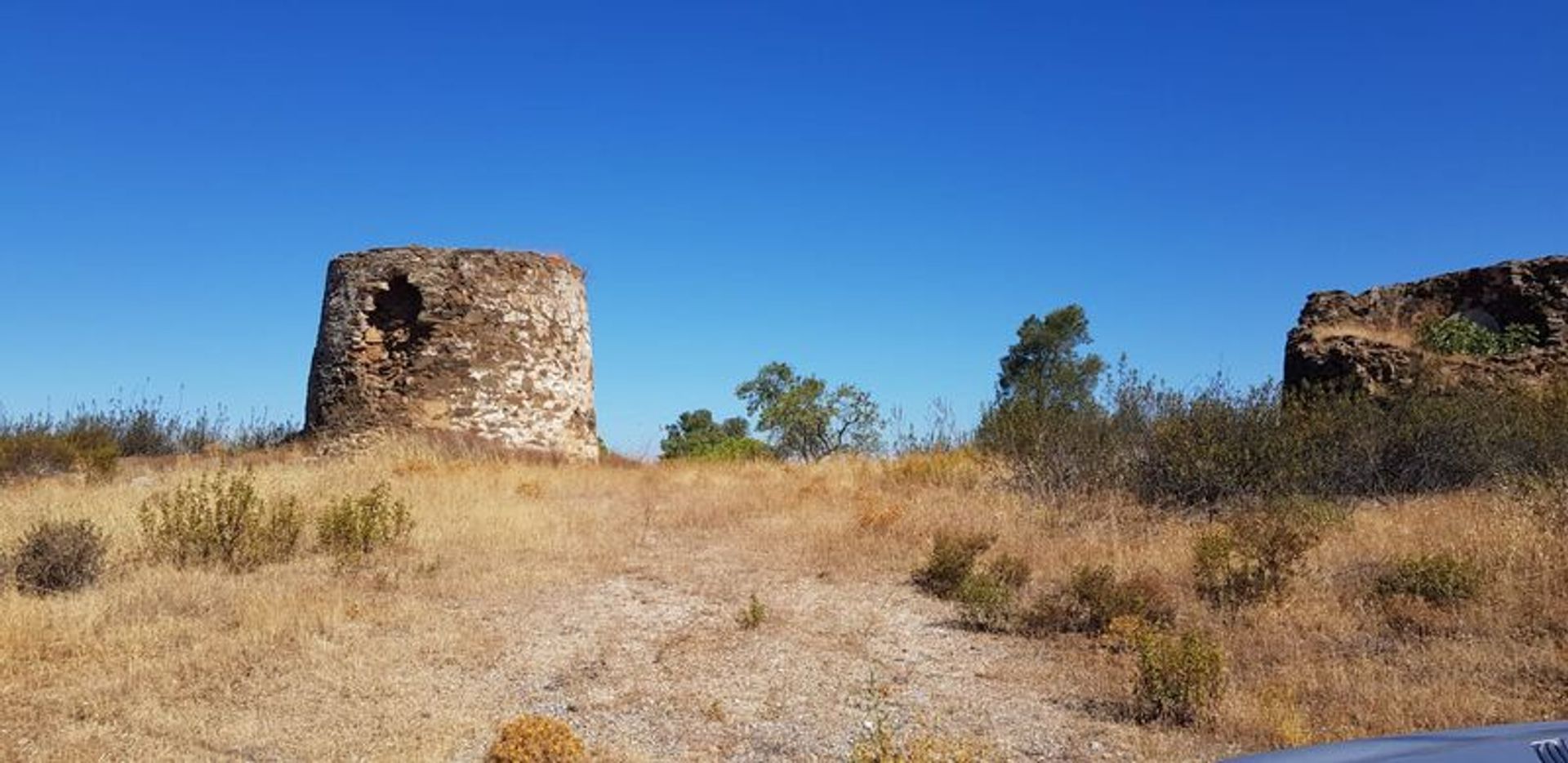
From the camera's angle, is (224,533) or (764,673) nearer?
(764,673)

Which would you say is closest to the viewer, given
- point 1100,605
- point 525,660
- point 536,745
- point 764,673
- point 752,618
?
point 536,745

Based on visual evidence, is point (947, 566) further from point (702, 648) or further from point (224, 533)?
point (224, 533)

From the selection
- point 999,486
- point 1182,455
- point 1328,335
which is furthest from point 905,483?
point 1328,335

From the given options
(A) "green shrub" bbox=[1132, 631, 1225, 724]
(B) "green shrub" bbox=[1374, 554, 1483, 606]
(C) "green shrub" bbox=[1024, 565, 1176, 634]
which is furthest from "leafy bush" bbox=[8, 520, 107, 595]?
(B) "green shrub" bbox=[1374, 554, 1483, 606]

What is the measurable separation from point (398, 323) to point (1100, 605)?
11.5m

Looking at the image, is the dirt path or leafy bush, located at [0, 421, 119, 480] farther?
leafy bush, located at [0, 421, 119, 480]

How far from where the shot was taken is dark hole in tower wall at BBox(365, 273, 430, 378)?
14.0m

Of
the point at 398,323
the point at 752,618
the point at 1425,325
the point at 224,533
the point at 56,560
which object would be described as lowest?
the point at 752,618

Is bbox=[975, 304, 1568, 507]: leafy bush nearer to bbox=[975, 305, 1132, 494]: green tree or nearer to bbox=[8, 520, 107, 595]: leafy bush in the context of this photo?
bbox=[975, 305, 1132, 494]: green tree

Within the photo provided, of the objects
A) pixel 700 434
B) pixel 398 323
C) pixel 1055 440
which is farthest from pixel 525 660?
pixel 700 434

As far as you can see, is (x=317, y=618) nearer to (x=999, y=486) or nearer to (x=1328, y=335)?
(x=999, y=486)

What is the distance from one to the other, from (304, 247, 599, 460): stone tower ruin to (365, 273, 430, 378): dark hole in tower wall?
2 centimetres

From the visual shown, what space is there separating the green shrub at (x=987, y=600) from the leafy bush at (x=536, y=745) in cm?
308

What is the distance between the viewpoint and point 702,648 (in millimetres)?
5504
